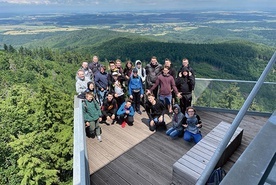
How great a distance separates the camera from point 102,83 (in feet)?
20.7

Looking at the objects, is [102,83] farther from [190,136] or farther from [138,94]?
[190,136]

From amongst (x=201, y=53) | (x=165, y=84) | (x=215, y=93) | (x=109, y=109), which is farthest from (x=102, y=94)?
(x=201, y=53)

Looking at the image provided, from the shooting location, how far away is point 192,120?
16.4 ft

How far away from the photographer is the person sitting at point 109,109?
584 cm

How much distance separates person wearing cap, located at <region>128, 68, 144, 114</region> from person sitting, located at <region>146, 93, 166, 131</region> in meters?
0.71

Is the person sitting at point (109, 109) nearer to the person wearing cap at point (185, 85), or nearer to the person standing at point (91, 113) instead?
the person standing at point (91, 113)

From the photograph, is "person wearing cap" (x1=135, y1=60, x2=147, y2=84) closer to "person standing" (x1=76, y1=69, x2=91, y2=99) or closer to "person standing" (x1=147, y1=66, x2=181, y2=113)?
"person standing" (x1=147, y1=66, x2=181, y2=113)

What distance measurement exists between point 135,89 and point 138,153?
2233 mm

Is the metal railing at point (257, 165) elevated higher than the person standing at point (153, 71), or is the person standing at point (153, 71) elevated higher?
the metal railing at point (257, 165)

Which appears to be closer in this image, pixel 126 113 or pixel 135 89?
pixel 126 113

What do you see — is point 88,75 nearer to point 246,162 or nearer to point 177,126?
point 177,126

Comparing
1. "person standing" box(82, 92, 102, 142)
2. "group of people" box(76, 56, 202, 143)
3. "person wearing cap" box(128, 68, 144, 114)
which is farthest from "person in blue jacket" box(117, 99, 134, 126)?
"person standing" box(82, 92, 102, 142)

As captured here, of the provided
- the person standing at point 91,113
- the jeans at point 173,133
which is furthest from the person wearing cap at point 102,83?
the jeans at point 173,133

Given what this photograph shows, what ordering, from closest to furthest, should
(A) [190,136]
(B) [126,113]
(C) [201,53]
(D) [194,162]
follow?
(D) [194,162] < (A) [190,136] < (B) [126,113] < (C) [201,53]
